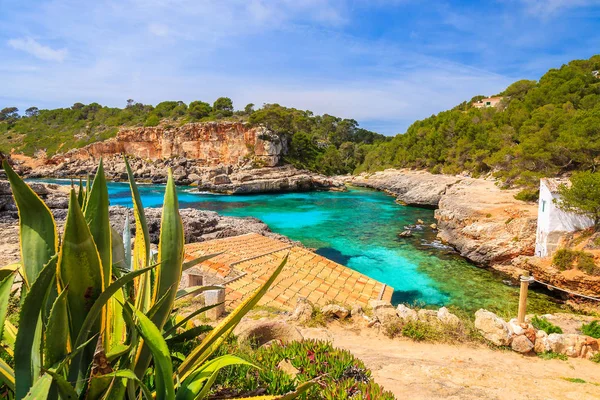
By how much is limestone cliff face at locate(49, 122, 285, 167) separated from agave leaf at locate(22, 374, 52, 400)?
3882cm

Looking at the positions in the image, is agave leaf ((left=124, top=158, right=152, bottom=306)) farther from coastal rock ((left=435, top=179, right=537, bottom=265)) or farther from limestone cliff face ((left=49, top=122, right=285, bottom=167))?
limestone cliff face ((left=49, top=122, right=285, bottom=167))

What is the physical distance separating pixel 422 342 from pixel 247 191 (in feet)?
98.7

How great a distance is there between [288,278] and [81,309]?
268 inches

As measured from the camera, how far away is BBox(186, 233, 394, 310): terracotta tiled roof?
6.82 meters

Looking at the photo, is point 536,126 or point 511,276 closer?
point 511,276

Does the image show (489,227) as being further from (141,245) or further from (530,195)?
(141,245)

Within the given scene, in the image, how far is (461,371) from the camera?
3.60 m

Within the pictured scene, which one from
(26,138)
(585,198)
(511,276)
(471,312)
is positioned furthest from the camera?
(26,138)

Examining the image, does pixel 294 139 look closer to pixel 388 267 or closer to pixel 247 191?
pixel 247 191

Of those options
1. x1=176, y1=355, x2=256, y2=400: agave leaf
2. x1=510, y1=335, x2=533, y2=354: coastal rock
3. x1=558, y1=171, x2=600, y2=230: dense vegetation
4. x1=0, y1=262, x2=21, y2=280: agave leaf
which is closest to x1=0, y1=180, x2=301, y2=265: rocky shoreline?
x1=0, y1=262, x2=21, y2=280: agave leaf

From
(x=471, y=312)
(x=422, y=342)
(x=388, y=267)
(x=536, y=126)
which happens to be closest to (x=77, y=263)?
(x=422, y=342)

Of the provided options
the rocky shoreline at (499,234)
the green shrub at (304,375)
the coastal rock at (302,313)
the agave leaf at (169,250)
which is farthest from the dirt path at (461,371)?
the rocky shoreline at (499,234)

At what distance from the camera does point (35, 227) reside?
119cm

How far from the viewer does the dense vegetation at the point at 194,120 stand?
45469 millimetres
